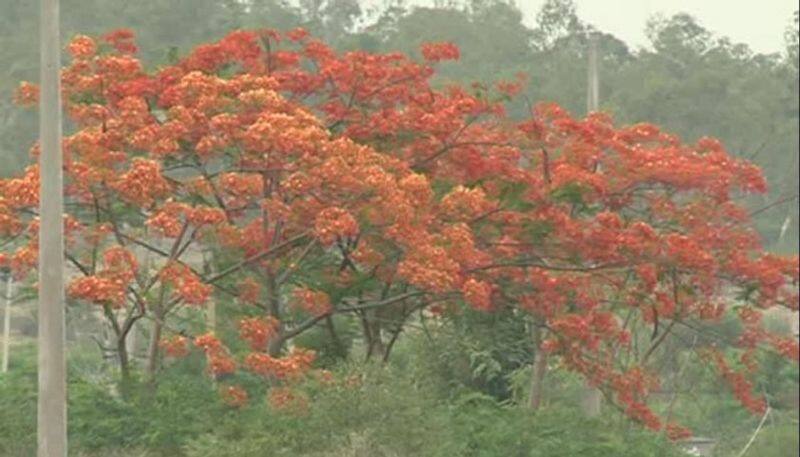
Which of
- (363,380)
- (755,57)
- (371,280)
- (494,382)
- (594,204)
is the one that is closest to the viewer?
(363,380)

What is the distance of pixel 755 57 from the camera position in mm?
52531

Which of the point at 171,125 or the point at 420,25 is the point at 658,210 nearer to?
the point at 171,125

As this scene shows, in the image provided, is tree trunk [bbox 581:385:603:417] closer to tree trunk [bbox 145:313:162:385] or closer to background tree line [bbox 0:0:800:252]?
tree trunk [bbox 145:313:162:385]

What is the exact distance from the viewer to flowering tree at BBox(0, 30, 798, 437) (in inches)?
671

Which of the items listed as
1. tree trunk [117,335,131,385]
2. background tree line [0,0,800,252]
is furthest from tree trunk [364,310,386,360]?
background tree line [0,0,800,252]

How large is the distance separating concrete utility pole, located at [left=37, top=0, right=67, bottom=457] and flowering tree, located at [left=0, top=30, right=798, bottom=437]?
3.25m

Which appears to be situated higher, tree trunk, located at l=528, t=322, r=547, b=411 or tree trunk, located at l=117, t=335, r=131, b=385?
tree trunk, located at l=117, t=335, r=131, b=385

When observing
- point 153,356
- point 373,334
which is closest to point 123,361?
point 153,356

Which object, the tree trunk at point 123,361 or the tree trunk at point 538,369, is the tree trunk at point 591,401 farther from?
the tree trunk at point 123,361

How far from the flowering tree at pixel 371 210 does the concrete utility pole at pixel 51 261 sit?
3247 millimetres

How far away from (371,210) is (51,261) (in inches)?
189

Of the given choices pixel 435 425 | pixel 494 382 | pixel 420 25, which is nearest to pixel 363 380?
pixel 435 425

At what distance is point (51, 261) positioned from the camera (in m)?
12.9

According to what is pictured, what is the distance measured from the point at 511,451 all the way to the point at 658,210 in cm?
469
